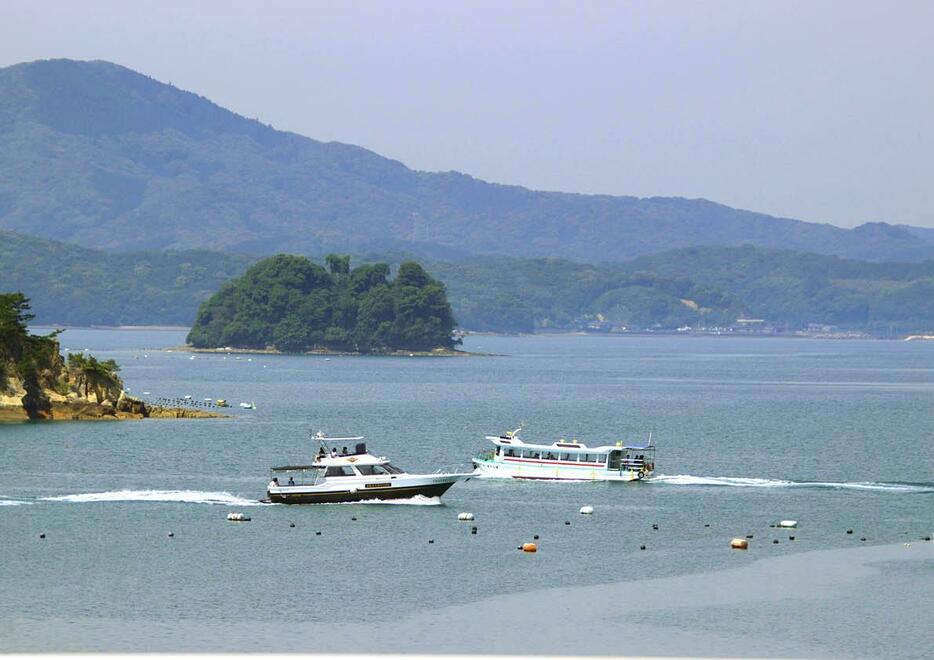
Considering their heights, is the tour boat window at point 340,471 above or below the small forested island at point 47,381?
below

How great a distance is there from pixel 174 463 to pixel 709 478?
35.6m

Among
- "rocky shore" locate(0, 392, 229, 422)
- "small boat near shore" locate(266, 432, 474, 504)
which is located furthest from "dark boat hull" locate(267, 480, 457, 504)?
"rocky shore" locate(0, 392, 229, 422)

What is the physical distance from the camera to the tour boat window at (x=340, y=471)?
292ft

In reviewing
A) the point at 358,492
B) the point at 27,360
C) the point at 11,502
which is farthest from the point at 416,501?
the point at 27,360

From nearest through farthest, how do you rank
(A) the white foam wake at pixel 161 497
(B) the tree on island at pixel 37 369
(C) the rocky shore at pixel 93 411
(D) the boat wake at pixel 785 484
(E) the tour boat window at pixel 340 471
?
(E) the tour boat window at pixel 340 471, (A) the white foam wake at pixel 161 497, (D) the boat wake at pixel 785 484, (B) the tree on island at pixel 37 369, (C) the rocky shore at pixel 93 411

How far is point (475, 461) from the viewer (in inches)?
4198

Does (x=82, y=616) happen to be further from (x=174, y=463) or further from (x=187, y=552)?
(x=174, y=463)

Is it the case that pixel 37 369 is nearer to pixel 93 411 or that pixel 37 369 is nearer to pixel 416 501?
pixel 93 411

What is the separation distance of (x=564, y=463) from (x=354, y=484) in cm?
2070

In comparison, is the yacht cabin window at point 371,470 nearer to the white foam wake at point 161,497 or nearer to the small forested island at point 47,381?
the white foam wake at point 161,497

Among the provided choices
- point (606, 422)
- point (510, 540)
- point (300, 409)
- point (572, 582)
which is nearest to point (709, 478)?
point (510, 540)

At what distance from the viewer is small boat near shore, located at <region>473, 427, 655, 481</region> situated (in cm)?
10450

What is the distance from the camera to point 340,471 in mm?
89188

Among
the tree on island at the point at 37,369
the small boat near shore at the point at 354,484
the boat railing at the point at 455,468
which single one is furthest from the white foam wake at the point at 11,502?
the tree on island at the point at 37,369
